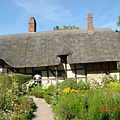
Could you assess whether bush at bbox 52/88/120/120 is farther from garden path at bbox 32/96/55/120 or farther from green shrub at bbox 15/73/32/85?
green shrub at bbox 15/73/32/85

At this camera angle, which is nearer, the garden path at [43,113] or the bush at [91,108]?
the bush at [91,108]

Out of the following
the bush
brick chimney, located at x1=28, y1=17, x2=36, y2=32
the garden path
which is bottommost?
the garden path

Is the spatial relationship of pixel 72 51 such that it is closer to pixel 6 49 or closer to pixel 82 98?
pixel 6 49

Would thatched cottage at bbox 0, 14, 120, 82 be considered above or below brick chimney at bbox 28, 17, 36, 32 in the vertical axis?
below

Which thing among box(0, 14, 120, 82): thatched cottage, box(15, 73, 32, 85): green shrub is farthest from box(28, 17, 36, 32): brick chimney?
box(15, 73, 32, 85): green shrub

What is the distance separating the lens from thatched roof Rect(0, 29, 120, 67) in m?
21.3

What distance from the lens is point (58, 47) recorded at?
23016 millimetres

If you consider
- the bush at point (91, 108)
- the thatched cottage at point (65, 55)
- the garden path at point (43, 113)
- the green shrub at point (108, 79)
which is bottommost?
the garden path at point (43, 113)

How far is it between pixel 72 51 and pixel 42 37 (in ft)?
16.9

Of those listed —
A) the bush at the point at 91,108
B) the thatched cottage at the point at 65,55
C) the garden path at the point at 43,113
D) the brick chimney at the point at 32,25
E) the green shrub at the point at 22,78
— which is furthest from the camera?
the brick chimney at the point at 32,25

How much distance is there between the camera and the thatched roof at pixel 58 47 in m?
21.3

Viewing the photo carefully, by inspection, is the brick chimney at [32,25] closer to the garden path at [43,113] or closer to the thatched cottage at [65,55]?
the thatched cottage at [65,55]

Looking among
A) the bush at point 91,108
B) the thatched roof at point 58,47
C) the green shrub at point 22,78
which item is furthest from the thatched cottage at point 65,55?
the bush at point 91,108

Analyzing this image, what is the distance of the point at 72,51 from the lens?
22109 millimetres
